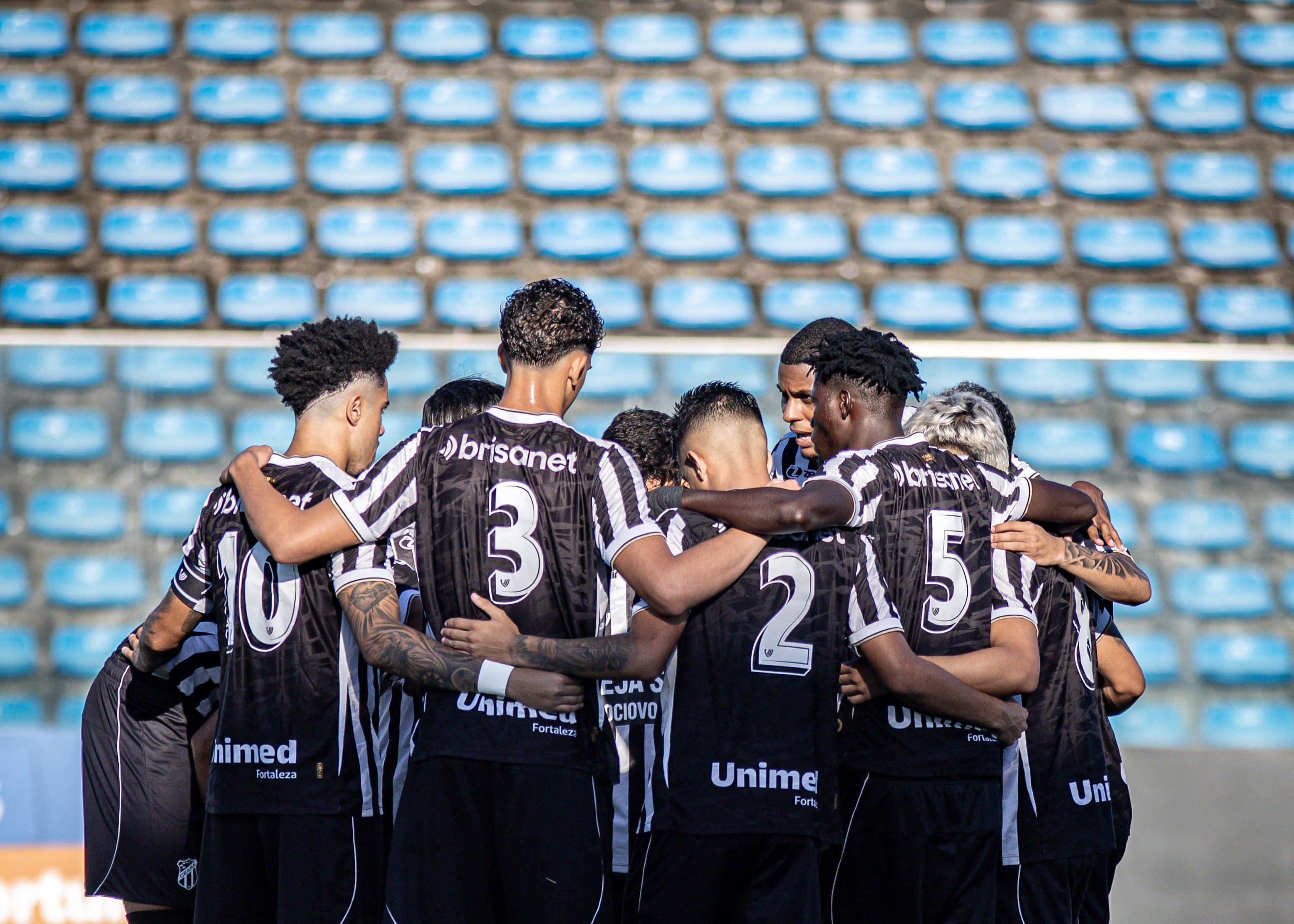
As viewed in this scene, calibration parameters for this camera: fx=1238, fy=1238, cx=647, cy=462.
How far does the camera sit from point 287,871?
2959mm

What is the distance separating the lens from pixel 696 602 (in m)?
2.78

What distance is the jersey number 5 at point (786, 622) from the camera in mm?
2865

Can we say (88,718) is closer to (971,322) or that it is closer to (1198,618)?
(1198,618)

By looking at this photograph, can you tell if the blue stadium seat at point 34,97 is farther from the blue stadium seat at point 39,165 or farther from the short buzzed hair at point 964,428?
the short buzzed hair at point 964,428

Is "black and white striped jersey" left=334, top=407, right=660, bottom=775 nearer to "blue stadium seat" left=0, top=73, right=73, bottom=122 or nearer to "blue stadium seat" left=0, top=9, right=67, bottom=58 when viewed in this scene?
"blue stadium seat" left=0, top=73, right=73, bottom=122

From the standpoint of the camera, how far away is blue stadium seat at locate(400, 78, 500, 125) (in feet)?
29.3

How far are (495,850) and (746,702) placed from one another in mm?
653

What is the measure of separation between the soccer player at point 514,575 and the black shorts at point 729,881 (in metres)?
0.13

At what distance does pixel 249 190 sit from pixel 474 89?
5.87 feet

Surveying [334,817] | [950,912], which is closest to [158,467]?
[334,817]

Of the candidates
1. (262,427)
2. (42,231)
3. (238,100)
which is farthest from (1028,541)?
(238,100)

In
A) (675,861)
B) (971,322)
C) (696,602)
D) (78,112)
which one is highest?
(78,112)

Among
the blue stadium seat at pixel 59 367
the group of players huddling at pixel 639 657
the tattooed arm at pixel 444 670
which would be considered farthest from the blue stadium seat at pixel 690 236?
the tattooed arm at pixel 444 670

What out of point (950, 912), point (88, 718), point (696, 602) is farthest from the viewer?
point (88, 718)
